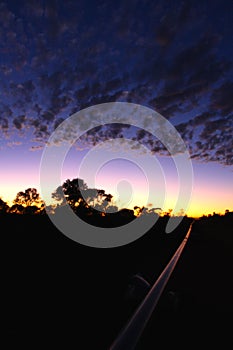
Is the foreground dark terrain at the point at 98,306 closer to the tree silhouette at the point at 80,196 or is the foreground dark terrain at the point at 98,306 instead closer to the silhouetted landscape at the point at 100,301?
the silhouetted landscape at the point at 100,301

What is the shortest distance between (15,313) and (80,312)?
3.25 ft

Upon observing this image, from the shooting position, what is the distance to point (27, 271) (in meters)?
6.57

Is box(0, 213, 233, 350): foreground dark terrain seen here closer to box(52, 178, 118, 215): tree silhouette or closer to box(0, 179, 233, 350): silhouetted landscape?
box(0, 179, 233, 350): silhouetted landscape

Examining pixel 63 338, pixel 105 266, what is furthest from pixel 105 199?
pixel 63 338

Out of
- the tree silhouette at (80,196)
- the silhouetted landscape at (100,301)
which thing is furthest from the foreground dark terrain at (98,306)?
the tree silhouette at (80,196)

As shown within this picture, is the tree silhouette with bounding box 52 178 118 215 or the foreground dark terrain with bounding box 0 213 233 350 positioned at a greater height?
the tree silhouette with bounding box 52 178 118 215

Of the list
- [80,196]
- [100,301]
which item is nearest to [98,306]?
[100,301]

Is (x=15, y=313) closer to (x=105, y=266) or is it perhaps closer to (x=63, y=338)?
(x=63, y=338)

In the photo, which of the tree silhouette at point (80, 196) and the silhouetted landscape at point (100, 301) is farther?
the tree silhouette at point (80, 196)

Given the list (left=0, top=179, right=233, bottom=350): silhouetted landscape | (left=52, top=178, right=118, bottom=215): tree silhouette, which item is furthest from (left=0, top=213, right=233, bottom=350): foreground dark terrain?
(left=52, top=178, right=118, bottom=215): tree silhouette

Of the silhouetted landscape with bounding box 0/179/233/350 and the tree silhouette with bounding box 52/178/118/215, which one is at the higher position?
the tree silhouette with bounding box 52/178/118/215

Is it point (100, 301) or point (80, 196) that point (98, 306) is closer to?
point (100, 301)

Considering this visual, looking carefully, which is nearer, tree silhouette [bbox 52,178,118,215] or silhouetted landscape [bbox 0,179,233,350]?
silhouetted landscape [bbox 0,179,233,350]

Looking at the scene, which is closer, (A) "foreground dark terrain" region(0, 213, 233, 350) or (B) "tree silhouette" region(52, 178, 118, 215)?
(A) "foreground dark terrain" region(0, 213, 233, 350)
